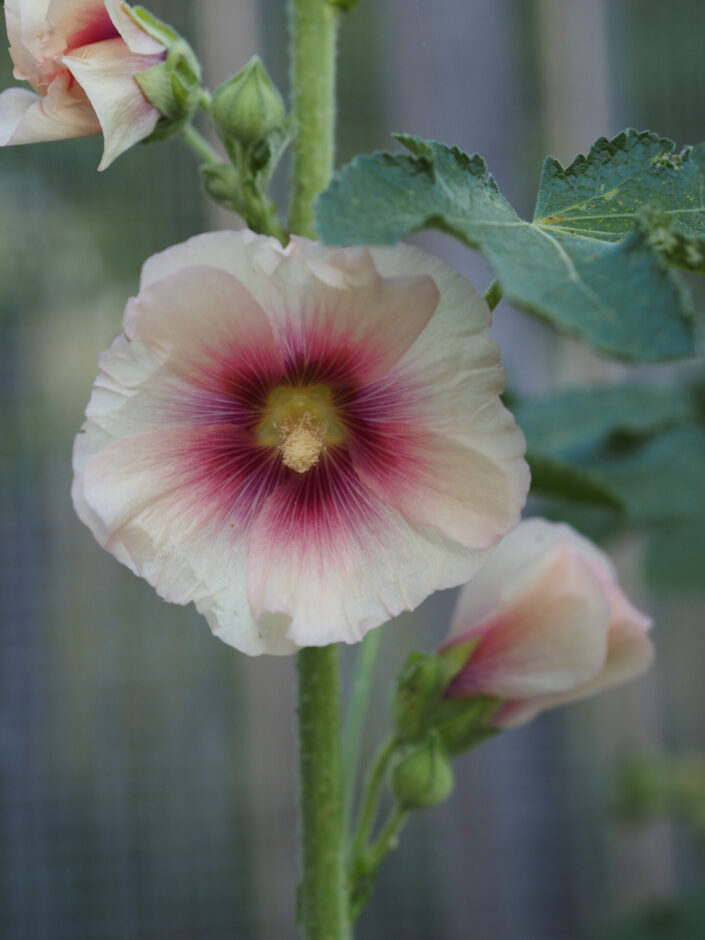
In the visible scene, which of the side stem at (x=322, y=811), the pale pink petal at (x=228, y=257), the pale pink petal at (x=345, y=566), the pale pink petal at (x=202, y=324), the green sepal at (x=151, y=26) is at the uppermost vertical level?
the green sepal at (x=151, y=26)

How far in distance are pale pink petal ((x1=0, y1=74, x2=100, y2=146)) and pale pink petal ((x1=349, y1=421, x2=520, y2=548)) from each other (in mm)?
201

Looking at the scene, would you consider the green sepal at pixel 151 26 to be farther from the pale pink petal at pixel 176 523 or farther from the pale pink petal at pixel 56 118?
the pale pink petal at pixel 176 523

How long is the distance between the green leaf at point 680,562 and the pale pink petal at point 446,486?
64 centimetres

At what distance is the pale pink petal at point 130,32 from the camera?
49cm

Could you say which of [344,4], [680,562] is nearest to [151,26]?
[344,4]

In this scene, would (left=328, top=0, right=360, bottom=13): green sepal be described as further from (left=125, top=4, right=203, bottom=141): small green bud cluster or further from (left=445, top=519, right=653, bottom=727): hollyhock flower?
(left=445, top=519, right=653, bottom=727): hollyhock flower

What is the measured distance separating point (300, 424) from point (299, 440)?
1 centimetres

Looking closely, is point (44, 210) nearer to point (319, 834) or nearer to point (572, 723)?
point (572, 723)

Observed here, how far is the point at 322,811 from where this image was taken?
23.7 inches

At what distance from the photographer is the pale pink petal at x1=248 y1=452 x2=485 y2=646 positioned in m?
0.48

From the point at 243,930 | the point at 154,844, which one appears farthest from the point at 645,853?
the point at 154,844

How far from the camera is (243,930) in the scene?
72.7 inches

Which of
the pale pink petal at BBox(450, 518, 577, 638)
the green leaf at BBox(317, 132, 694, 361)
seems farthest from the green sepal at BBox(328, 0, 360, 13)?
the pale pink petal at BBox(450, 518, 577, 638)

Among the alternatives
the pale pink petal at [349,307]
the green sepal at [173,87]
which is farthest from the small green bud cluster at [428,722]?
the green sepal at [173,87]
